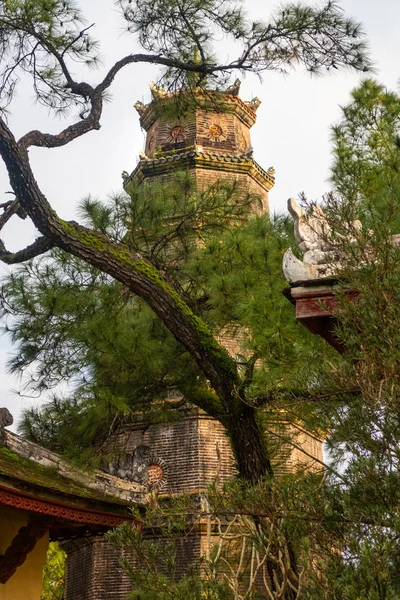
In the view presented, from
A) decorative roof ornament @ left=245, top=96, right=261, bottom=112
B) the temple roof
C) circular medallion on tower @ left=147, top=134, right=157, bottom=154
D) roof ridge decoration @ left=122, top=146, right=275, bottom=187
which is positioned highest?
decorative roof ornament @ left=245, top=96, right=261, bottom=112

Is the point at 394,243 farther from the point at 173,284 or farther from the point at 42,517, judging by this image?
the point at 42,517

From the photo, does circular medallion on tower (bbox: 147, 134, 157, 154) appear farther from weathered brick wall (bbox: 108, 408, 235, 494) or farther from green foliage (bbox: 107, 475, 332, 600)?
green foliage (bbox: 107, 475, 332, 600)

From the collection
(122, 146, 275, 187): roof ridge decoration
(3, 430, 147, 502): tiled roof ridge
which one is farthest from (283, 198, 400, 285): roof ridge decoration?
(122, 146, 275, 187): roof ridge decoration

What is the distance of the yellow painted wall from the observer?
5699mm

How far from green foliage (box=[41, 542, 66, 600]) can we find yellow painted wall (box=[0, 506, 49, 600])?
11.1 m

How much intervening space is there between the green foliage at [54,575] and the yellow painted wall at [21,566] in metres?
11.1

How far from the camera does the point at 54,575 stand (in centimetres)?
1698

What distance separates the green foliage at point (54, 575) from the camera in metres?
16.7

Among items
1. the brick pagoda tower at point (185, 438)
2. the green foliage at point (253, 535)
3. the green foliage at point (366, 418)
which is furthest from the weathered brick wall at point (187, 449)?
the green foliage at point (366, 418)

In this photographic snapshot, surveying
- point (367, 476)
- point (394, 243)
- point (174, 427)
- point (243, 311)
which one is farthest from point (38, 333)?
point (174, 427)

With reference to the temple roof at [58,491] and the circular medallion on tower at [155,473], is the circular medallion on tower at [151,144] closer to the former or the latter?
the circular medallion on tower at [155,473]

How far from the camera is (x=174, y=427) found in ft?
37.5

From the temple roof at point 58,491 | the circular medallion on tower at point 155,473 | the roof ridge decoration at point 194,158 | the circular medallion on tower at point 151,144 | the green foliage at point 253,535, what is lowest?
the green foliage at point 253,535

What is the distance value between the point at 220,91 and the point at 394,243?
331 centimetres
